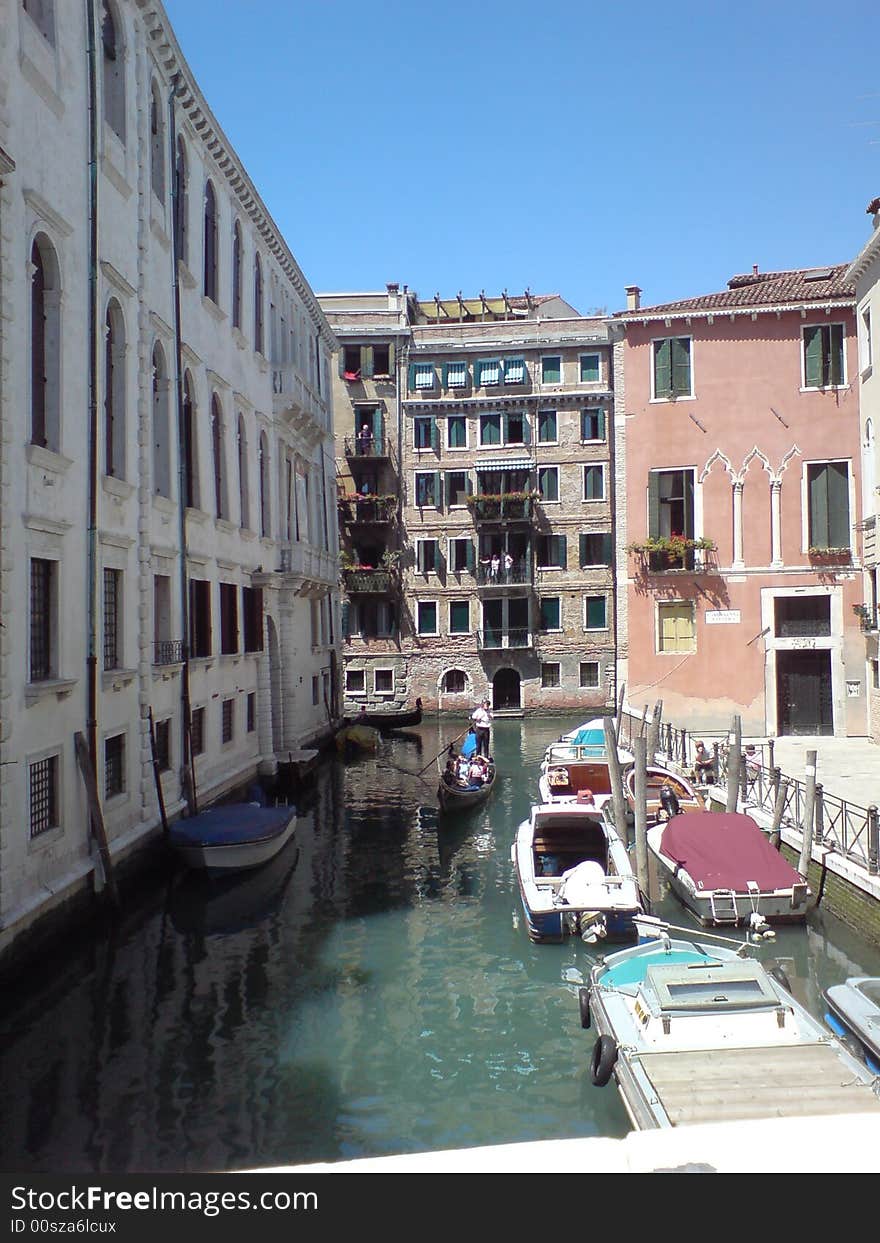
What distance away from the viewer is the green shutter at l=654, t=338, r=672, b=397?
21.9 m

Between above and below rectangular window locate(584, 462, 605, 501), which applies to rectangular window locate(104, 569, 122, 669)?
below

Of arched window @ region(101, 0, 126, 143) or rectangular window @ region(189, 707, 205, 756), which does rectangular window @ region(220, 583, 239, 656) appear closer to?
rectangular window @ region(189, 707, 205, 756)

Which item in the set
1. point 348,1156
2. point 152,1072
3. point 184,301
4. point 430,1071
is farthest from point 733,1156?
point 184,301

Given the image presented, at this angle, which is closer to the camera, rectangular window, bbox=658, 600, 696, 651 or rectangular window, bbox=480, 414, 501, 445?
rectangular window, bbox=658, 600, 696, 651

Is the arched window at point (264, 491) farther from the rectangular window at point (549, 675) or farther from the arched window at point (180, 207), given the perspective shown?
the rectangular window at point (549, 675)

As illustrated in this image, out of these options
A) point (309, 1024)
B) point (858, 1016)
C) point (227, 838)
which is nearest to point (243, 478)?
point (227, 838)

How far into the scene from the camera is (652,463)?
870 inches

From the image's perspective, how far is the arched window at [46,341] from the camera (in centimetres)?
1050

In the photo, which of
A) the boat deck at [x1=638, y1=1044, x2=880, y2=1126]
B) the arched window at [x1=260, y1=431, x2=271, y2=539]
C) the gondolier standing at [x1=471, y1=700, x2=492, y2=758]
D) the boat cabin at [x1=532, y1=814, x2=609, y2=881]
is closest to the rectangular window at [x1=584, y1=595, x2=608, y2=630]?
the gondolier standing at [x1=471, y1=700, x2=492, y2=758]

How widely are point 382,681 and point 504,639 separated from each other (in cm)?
441

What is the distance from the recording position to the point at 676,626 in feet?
72.8

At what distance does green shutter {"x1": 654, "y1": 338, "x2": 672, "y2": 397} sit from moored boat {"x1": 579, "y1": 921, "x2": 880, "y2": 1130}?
625 inches

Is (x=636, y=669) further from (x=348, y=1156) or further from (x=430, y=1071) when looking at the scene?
(x=348, y=1156)

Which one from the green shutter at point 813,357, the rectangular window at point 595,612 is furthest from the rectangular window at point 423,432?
the green shutter at point 813,357
